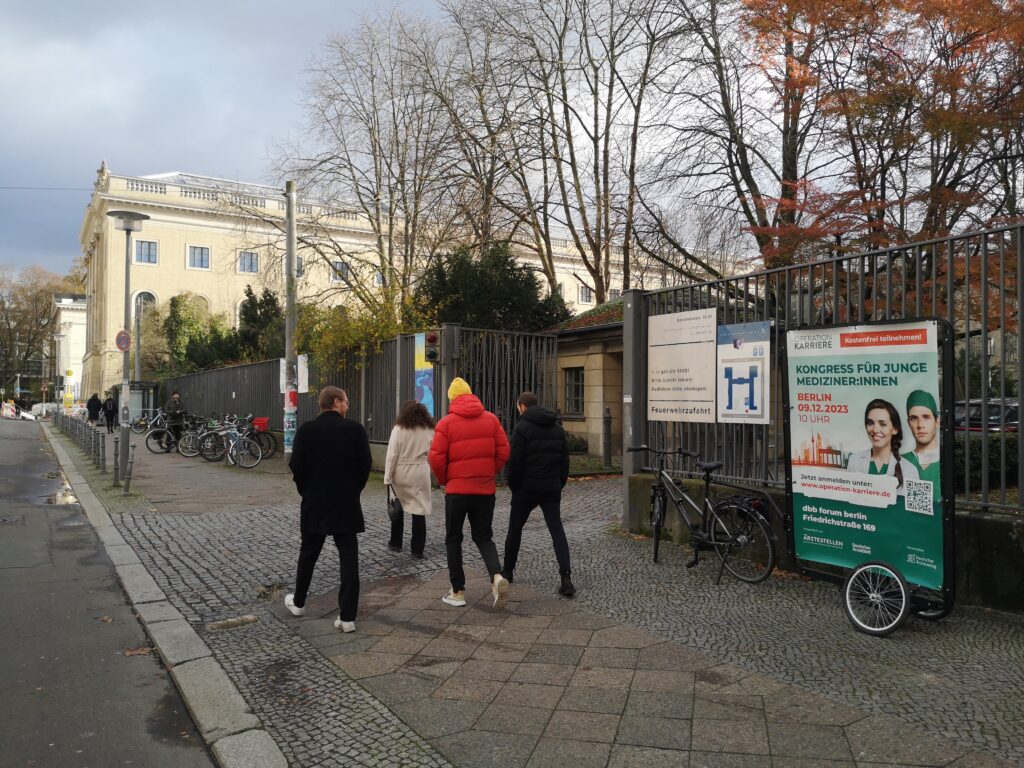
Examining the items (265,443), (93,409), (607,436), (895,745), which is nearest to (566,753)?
(895,745)

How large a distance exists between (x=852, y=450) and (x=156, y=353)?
50592mm

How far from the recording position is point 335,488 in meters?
5.74

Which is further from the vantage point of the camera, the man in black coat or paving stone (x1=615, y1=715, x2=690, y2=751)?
the man in black coat

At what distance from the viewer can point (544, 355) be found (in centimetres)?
1599

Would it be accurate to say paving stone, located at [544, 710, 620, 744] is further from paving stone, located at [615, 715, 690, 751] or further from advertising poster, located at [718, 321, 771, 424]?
advertising poster, located at [718, 321, 771, 424]

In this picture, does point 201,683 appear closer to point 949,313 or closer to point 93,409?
point 949,313

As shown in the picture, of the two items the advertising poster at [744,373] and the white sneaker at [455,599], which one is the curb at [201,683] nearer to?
the white sneaker at [455,599]

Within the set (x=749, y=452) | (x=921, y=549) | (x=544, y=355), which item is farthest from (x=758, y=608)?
(x=544, y=355)

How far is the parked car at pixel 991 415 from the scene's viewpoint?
5.62 metres

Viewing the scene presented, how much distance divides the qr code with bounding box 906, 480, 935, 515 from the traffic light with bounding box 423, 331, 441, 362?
9.65 m

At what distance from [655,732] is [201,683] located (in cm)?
265

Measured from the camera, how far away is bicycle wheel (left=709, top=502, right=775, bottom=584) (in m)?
6.81

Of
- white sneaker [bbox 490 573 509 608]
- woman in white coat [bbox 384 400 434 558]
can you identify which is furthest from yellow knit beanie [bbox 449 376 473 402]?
white sneaker [bbox 490 573 509 608]

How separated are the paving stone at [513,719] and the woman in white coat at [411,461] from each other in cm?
388
